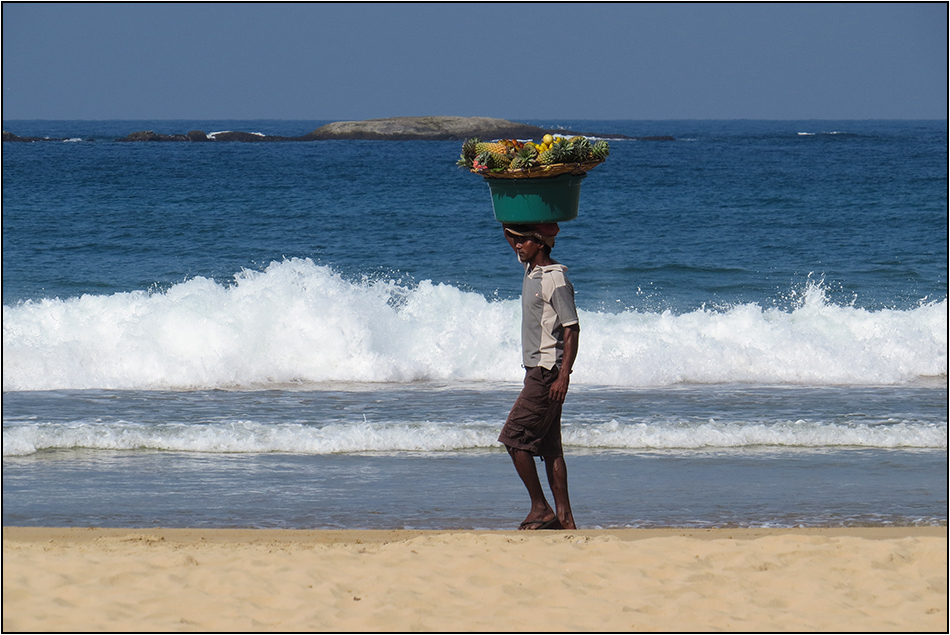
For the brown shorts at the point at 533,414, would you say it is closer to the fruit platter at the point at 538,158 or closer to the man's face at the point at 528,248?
the man's face at the point at 528,248

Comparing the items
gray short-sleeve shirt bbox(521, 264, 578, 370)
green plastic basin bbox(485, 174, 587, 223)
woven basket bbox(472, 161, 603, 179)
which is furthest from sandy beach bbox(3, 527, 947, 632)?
woven basket bbox(472, 161, 603, 179)

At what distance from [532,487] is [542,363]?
711 millimetres

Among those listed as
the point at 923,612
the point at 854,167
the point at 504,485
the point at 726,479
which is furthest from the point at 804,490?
the point at 854,167

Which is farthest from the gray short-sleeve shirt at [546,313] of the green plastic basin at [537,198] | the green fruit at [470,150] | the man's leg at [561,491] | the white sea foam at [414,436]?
the white sea foam at [414,436]

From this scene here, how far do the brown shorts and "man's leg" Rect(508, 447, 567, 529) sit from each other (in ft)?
0.14

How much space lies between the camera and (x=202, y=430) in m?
8.11

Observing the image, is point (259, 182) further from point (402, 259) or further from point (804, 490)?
point (804, 490)

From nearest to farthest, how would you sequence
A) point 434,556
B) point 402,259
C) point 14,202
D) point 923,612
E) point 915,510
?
point 923,612 → point 434,556 → point 915,510 → point 402,259 → point 14,202

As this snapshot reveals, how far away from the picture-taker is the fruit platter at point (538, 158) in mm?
5262

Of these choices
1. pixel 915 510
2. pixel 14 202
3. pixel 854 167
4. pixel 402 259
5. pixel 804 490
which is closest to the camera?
pixel 915 510

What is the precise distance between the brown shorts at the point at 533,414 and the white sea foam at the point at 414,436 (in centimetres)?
248

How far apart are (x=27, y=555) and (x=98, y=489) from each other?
2039mm

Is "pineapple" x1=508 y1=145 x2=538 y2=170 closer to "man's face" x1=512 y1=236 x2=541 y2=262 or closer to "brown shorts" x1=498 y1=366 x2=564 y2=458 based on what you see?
"man's face" x1=512 y1=236 x2=541 y2=262

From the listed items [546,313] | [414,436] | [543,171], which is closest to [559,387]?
[546,313]
